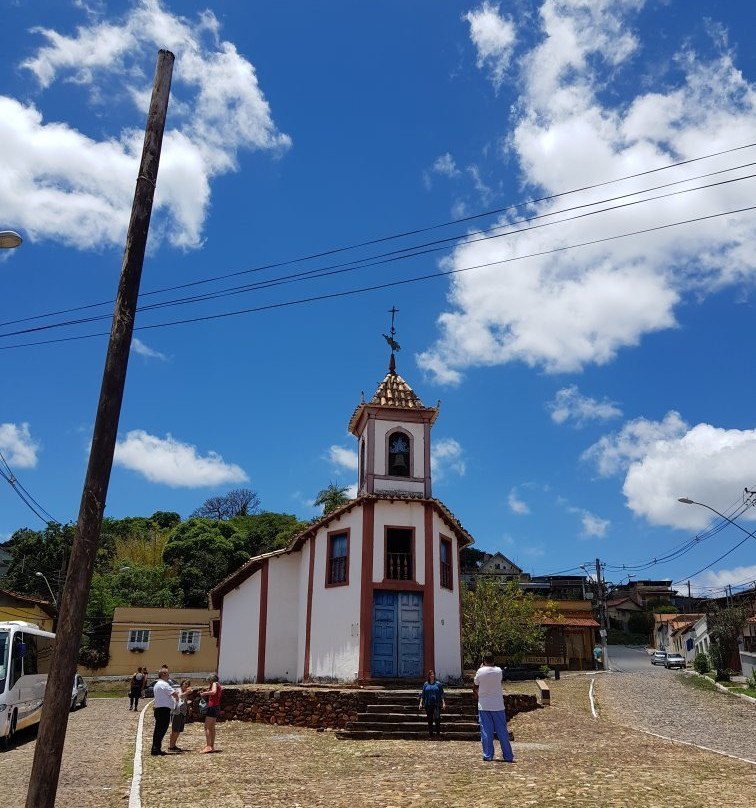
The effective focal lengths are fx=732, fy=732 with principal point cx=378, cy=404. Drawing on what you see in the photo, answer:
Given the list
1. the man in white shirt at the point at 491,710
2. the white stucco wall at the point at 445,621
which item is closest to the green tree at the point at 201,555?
the white stucco wall at the point at 445,621

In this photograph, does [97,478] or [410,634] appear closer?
[97,478]

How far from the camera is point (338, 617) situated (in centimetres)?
A: 2105

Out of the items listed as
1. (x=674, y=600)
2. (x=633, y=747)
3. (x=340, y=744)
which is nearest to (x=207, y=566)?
(x=340, y=744)

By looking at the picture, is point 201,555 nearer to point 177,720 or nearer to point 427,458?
point 427,458

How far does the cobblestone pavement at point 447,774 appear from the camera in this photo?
8.80 metres

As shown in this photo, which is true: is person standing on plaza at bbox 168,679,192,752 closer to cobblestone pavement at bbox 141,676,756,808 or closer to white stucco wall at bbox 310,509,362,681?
cobblestone pavement at bbox 141,676,756,808

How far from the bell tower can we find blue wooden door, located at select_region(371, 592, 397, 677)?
324cm

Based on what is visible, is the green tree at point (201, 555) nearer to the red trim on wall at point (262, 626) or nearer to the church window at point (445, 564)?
the red trim on wall at point (262, 626)

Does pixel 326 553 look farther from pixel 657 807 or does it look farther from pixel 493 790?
pixel 657 807

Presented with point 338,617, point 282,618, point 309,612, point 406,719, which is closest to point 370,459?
point 338,617

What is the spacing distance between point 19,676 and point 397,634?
31.2ft

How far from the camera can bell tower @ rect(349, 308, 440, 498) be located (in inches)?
883

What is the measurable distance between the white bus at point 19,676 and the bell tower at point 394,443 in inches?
383

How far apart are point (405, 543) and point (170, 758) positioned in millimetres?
9972
